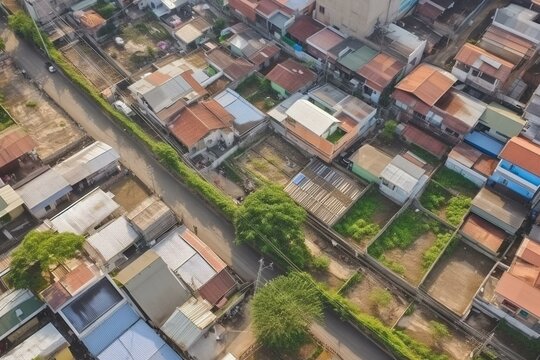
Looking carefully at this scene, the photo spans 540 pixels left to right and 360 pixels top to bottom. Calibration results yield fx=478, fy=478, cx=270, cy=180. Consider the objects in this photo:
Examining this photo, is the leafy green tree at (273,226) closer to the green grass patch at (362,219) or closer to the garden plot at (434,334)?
the green grass patch at (362,219)

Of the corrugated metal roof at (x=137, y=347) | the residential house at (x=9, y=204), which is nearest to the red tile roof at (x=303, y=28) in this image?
the residential house at (x=9, y=204)

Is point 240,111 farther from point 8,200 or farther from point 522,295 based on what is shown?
point 522,295

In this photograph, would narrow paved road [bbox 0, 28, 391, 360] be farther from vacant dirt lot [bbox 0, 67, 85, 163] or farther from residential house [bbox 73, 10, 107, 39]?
residential house [bbox 73, 10, 107, 39]

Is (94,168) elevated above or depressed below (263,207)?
below

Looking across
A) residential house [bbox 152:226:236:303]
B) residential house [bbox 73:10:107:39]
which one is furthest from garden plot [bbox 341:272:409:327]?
residential house [bbox 73:10:107:39]

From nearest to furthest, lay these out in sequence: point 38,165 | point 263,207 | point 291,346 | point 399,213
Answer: point 291,346 < point 263,207 < point 399,213 < point 38,165

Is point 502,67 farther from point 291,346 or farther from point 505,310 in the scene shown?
point 291,346

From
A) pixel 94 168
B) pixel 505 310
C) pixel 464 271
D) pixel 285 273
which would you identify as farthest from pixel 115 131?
pixel 505 310
